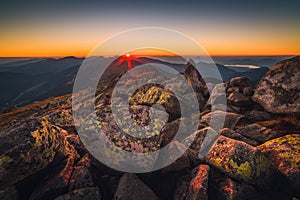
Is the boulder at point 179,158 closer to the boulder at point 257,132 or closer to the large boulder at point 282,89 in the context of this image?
the boulder at point 257,132

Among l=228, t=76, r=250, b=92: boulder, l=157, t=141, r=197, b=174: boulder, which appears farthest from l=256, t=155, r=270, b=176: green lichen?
l=228, t=76, r=250, b=92: boulder

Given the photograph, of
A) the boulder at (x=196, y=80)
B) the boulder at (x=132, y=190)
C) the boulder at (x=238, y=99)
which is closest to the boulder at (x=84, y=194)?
the boulder at (x=132, y=190)

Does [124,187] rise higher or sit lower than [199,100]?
lower

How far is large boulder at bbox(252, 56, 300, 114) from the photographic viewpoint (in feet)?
53.2

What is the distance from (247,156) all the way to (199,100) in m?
10.8

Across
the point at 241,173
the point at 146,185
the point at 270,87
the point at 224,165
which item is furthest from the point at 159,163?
the point at 270,87

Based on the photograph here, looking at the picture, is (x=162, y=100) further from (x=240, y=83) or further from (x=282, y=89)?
(x=240, y=83)

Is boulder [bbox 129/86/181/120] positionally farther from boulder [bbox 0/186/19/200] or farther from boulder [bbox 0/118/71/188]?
boulder [bbox 0/186/19/200]

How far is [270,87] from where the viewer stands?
58.7 feet

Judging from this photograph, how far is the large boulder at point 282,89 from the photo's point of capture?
16.2 meters

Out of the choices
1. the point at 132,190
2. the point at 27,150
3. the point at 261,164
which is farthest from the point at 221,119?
the point at 27,150

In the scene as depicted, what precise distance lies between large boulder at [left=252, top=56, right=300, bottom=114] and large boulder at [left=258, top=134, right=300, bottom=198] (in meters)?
5.04

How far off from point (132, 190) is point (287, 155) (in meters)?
8.82

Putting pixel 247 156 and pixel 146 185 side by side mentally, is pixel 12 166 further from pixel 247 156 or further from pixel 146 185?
pixel 247 156
